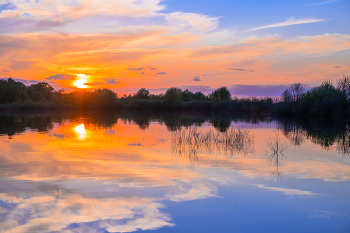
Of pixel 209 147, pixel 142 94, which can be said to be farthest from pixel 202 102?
pixel 209 147

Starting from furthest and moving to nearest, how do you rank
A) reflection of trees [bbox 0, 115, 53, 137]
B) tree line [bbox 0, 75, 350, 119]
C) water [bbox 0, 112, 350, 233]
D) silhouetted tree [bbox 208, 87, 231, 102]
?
silhouetted tree [bbox 208, 87, 231, 102]
tree line [bbox 0, 75, 350, 119]
reflection of trees [bbox 0, 115, 53, 137]
water [bbox 0, 112, 350, 233]

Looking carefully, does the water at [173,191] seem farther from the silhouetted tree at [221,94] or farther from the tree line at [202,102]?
the silhouetted tree at [221,94]

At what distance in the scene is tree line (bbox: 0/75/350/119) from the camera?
46.7 m

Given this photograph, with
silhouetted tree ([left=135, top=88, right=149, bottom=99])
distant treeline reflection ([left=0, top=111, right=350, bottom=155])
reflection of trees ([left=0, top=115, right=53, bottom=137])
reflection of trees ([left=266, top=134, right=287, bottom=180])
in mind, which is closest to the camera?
reflection of trees ([left=266, top=134, right=287, bottom=180])

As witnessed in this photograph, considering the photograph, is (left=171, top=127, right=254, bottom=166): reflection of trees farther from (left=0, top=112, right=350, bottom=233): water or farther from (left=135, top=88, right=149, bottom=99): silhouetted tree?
(left=135, top=88, right=149, bottom=99): silhouetted tree

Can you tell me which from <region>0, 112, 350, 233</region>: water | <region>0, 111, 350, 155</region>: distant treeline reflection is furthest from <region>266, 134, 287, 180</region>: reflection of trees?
<region>0, 111, 350, 155</region>: distant treeline reflection

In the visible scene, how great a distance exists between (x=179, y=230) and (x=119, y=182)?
146 inches

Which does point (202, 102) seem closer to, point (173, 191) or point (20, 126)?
point (20, 126)

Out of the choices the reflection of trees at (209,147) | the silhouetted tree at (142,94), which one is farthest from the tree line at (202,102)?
the reflection of trees at (209,147)

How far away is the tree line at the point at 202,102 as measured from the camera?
153 feet

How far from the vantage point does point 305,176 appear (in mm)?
10188

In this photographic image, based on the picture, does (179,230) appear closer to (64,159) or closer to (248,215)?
(248,215)

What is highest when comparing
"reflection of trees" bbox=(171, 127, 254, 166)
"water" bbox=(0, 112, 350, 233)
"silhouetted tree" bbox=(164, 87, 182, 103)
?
"silhouetted tree" bbox=(164, 87, 182, 103)

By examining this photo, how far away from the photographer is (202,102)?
9200 cm
